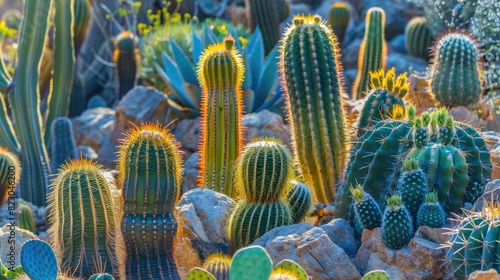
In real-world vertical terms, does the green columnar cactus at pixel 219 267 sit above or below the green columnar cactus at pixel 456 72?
below

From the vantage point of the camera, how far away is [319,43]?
6.75 metres

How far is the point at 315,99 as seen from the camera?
681 cm

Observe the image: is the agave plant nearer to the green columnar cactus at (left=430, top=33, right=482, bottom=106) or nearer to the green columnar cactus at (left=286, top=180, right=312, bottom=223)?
the green columnar cactus at (left=430, top=33, right=482, bottom=106)

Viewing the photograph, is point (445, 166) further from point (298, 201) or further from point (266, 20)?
point (266, 20)

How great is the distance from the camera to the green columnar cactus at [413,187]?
5316 mm

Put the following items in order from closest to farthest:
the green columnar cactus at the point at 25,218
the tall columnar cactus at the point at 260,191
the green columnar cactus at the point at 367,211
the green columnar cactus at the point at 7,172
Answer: the green columnar cactus at the point at 367,211 → the tall columnar cactus at the point at 260,191 → the green columnar cactus at the point at 7,172 → the green columnar cactus at the point at 25,218

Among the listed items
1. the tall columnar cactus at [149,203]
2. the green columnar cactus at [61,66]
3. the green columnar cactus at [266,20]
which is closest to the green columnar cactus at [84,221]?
the tall columnar cactus at [149,203]

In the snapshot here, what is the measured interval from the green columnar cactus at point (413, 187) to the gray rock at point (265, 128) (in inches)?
113

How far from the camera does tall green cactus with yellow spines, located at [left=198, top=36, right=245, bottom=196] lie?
6.70 metres

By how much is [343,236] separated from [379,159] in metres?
0.53

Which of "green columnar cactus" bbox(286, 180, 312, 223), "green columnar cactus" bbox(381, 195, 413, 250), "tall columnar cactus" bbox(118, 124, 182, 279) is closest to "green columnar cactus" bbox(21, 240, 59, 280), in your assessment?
"tall columnar cactus" bbox(118, 124, 182, 279)

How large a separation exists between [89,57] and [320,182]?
6.32 metres

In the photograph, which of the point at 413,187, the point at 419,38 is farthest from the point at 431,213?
the point at 419,38

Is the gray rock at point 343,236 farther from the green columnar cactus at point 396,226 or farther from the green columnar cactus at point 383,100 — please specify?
the green columnar cactus at point 383,100
